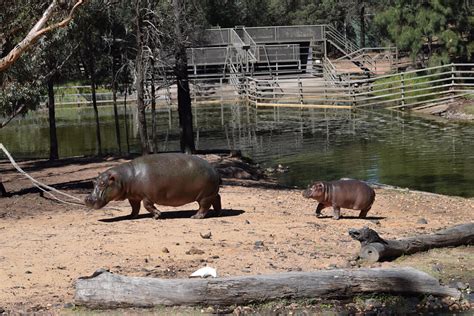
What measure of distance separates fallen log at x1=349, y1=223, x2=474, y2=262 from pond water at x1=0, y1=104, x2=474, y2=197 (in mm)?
8591

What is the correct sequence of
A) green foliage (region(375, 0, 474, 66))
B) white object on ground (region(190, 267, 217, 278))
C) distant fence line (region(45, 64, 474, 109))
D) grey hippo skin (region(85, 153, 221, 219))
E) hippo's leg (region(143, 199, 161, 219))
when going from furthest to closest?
green foliage (region(375, 0, 474, 66)), distant fence line (region(45, 64, 474, 109)), hippo's leg (region(143, 199, 161, 219)), grey hippo skin (region(85, 153, 221, 219)), white object on ground (region(190, 267, 217, 278))

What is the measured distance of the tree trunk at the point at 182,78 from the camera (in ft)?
74.3

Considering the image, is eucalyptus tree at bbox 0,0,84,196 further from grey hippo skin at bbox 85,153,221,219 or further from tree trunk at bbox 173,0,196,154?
grey hippo skin at bbox 85,153,221,219

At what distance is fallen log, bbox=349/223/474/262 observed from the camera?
10.3m

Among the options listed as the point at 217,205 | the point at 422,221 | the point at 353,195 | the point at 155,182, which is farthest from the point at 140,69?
the point at 422,221

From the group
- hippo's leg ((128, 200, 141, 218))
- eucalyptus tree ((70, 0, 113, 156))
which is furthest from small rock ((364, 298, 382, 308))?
eucalyptus tree ((70, 0, 113, 156))

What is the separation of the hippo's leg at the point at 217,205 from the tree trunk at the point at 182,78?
9.96 meters

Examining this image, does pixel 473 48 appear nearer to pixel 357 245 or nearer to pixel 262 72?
pixel 262 72

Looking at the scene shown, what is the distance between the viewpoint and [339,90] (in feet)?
154

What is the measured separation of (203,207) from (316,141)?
19.4 meters

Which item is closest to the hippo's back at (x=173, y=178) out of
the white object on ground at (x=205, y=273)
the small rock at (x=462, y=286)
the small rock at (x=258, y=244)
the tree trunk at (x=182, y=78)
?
the small rock at (x=258, y=244)

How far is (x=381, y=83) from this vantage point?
44.8m

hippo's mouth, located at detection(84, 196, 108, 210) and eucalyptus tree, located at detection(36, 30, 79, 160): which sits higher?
eucalyptus tree, located at detection(36, 30, 79, 160)

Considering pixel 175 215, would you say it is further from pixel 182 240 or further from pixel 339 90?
pixel 339 90
